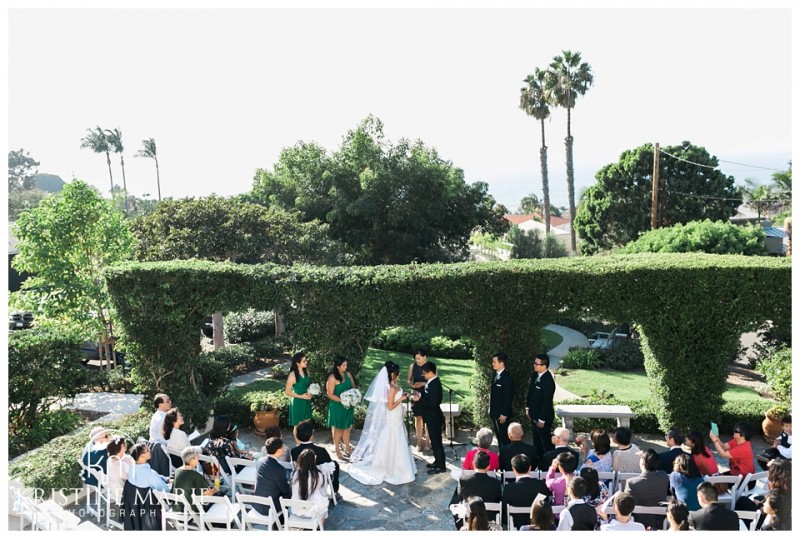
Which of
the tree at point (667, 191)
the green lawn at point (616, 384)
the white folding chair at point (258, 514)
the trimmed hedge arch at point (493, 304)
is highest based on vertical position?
the tree at point (667, 191)

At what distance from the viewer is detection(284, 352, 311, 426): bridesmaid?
1170cm

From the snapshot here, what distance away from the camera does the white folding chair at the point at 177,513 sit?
767cm

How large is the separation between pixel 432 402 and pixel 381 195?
2383 cm

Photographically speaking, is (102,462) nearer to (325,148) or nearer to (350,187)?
(350,187)

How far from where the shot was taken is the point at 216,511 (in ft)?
26.3

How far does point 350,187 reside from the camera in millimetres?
34312

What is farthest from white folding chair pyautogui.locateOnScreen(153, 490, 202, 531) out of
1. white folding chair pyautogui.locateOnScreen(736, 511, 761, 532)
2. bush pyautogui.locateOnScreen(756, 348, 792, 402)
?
bush pyautogui.locateOnScreen(756, 348, 792, 402)

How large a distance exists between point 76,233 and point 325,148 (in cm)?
2082

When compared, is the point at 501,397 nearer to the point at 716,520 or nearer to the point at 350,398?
the point at 350,398

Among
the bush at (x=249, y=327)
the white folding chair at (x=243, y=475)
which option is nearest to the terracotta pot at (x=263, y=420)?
the white folding chair at (x=243, y=475)

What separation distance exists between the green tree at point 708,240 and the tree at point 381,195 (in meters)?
11.5

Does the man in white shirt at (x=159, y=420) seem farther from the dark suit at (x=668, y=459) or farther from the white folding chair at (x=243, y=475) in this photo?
the dark suit at (x=668, y=459)

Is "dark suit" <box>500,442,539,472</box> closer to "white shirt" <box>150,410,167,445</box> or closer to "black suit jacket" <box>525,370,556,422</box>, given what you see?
"black suit jacket" <box>525,370,556,422</box>
